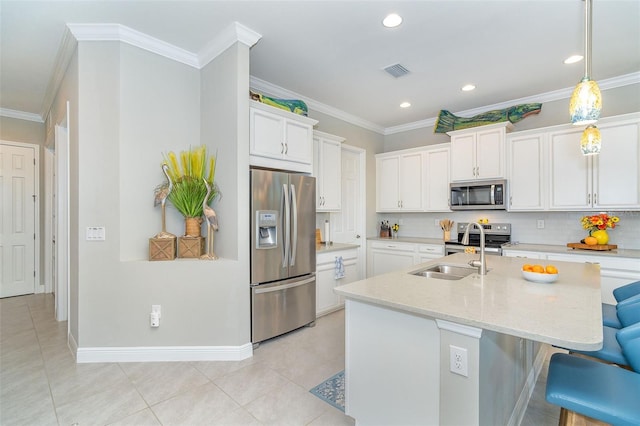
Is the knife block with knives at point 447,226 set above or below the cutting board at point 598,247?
above

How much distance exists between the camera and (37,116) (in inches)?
189

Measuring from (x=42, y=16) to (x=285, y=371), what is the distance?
11.6 feet

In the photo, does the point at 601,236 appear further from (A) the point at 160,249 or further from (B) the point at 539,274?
(A) the point at 160,249

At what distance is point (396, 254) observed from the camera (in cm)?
478

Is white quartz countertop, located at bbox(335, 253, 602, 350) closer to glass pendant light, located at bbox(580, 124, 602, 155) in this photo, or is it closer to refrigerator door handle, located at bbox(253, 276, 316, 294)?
glass pendant light, located at bbox(580, 124, 602, 155)

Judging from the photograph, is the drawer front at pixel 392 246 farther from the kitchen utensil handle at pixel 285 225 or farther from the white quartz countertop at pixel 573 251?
the kitchen utensil handle at pixel 285 225

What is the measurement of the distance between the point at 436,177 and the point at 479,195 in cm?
72

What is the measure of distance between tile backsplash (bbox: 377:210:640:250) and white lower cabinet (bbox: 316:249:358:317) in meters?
1.71

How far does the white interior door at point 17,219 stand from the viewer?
15.1 ft

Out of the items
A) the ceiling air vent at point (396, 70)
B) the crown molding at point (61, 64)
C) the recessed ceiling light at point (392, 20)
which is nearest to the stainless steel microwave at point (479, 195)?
the ceiling air vent at point (396, 70)

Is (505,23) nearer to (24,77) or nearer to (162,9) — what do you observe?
(162,9)

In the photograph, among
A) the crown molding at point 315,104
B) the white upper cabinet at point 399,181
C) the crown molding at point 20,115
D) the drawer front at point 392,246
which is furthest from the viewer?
the white upper cabinet at point 399,181

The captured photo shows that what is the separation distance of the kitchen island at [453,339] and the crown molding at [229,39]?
2335mm

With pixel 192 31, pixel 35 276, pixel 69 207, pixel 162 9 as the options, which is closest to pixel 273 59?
pixel 192 31
